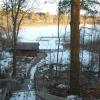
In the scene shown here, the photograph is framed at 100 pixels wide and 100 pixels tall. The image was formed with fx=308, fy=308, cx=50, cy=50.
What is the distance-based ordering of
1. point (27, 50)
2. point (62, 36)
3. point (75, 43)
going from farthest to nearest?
point (62, 36) < point (27, 50) < point (75, 43)

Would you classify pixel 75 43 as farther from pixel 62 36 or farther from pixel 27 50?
pixel 62 36

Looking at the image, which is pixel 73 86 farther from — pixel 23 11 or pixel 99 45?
pixel 23 11

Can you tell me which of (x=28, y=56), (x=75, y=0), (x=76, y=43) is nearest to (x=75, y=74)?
(x=76, y=43)

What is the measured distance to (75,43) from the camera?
11.3 meters

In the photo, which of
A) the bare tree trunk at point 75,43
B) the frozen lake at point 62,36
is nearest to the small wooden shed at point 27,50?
the frozen lake at point 62,36

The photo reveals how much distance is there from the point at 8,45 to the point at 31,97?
39.9m

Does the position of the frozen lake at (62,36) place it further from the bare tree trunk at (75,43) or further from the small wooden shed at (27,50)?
the bare tree trunk at (75,43)

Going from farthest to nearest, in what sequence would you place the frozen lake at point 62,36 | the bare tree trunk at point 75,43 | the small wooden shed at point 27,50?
the small wooden shed at point 27,50
the frozen lake at point 62,36
the bare tree trunk at point 75,43

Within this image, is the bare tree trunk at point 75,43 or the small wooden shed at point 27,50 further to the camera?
the small wooden shed at point 27,50

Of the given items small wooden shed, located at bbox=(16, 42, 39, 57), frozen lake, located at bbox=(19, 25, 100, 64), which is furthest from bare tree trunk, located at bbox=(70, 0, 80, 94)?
small wooden shed, located at bbox=(16, 42, 39, 57)

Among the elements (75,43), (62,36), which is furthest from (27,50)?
(75,43)

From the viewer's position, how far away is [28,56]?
48.3 m

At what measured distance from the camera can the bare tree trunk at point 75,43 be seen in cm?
1124

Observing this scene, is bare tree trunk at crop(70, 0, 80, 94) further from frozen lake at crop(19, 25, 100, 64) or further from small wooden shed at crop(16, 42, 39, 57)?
small wooden shed at crop(16, 42, 39, 57)
